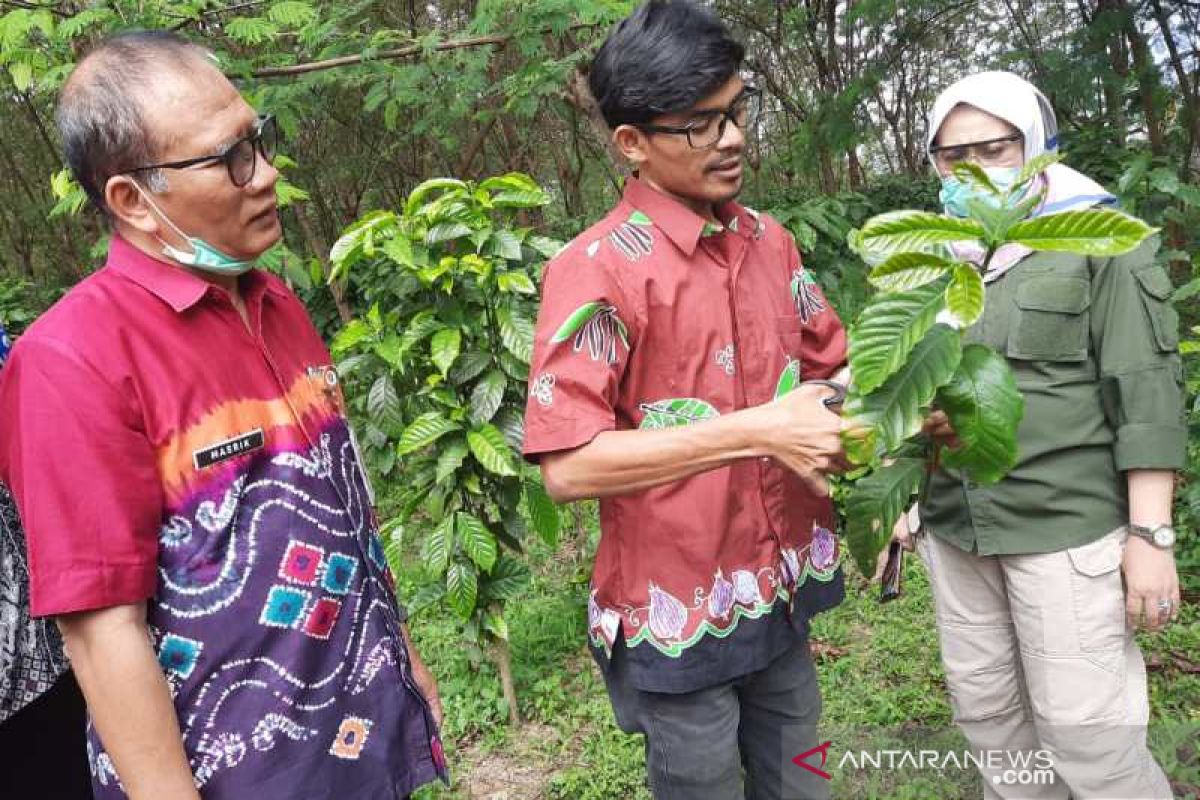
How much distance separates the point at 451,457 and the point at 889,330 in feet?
5.47

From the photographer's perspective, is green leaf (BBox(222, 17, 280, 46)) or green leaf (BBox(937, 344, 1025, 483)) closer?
green leaf (BBox(937, 344, 1025, 483))

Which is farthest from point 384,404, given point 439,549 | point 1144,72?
point 1144,72

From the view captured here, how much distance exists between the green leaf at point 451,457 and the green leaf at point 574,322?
121 centimetres

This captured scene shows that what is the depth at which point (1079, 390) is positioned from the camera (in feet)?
5.25

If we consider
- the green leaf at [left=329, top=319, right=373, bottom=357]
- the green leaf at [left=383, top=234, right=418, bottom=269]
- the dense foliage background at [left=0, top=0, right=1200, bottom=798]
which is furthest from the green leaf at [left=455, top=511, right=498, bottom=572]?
the green leaf at [left=383, top=234, right=418, bottom=269]

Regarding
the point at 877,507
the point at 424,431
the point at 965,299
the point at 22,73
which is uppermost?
the point at 22,73

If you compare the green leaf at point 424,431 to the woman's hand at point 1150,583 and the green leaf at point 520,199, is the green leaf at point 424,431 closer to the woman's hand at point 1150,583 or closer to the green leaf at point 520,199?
the green leaf at point 520,199

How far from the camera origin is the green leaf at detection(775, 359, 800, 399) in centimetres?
150

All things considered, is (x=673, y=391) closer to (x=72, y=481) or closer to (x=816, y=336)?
(x=816, y=336)

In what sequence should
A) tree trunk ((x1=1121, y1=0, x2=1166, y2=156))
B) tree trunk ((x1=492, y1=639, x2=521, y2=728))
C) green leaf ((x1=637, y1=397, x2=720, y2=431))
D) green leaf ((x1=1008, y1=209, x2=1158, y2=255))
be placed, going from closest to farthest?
1. green leaf ((x1=1008, y1=209, x2=1158, y2=255))
2. green leaf ((x1=637, y1=397, x2=720, y2=431))
3. tree trunk ((x1=492, y1=639, x2=521, y2=728))
4. tree trunk ((x1=1121, y1=0, x2=1166, y2=156))

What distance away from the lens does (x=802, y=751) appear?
170 cm

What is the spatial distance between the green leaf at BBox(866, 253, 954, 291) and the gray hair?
0.96m

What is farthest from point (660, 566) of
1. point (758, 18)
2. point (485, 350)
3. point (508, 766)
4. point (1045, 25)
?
point (1045, 25)

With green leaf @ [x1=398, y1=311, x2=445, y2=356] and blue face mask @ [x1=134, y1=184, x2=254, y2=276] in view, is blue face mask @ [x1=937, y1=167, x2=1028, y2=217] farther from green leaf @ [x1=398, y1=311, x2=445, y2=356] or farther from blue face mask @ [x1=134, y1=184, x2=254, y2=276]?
green leaf @ [x1=398, y1=311, x2=445, y2=356]
